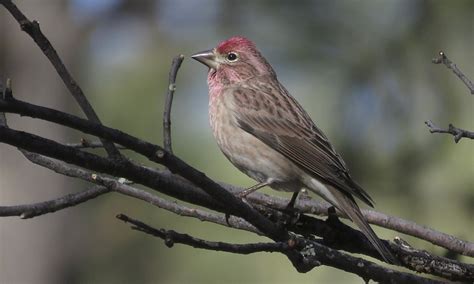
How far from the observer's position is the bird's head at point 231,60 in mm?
5582

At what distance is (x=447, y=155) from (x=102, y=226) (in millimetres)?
4081

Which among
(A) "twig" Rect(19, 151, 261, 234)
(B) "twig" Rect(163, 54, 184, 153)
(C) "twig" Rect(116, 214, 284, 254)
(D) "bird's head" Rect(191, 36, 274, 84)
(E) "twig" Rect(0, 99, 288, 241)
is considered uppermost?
(D) "bird's head" Rect(191, 36, 274, 84)

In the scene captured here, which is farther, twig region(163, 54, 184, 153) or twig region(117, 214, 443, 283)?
twig region(163, 54, 184, 153)

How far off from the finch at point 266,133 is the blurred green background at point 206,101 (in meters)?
0.83

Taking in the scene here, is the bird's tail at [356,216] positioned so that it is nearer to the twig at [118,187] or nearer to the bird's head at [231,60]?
the twig at [118,187]

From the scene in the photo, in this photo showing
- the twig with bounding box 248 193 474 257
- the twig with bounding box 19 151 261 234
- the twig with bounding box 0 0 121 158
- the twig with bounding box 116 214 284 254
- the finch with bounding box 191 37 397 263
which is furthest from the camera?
the finch with bounding box 191 37 397 263

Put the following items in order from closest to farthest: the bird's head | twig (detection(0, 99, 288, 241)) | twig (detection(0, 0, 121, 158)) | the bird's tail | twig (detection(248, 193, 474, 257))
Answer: twig (detection(0, 99, 288, 241)) < twig (detection(0, 0, 121, 158)) < the bird's tail < twig (detection(248, 193, 474, 257)) < the bird's head

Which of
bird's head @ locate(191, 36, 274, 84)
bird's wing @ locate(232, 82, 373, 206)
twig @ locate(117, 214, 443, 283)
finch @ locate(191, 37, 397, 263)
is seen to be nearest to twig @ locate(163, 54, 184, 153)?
twig @ locate(117, 214, 443, 283)

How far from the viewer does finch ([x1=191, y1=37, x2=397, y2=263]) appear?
182 inches

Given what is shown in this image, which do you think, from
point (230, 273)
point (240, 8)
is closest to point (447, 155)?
point (230, 273)

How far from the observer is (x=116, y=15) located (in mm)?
9633

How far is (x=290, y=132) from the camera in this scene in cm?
513

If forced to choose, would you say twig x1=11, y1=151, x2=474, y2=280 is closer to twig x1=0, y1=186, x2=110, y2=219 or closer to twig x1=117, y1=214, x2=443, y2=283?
twig x1=0, y1=186, x2=110, y2=219

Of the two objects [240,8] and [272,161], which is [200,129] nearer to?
[240,8]
